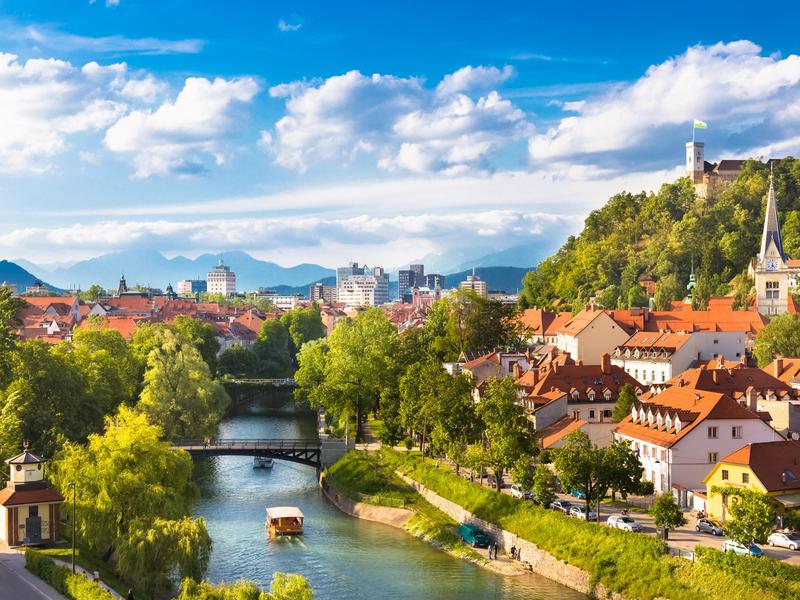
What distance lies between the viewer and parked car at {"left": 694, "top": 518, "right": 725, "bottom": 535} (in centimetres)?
4156

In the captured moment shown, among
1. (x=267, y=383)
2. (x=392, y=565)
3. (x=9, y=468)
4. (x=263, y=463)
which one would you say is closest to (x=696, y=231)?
(x=267, y=383)

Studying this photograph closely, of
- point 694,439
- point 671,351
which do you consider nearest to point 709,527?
point 694,439

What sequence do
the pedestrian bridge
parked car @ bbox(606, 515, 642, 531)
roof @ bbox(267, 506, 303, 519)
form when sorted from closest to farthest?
parked car @ bbox(606, 515, 642, 531) < roof @ bbox(267, 506, 303, 519) < the pedestrian bridge

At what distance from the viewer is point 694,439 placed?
1905 inches

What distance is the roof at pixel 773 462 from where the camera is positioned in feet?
138

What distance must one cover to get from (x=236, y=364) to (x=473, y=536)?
254ft

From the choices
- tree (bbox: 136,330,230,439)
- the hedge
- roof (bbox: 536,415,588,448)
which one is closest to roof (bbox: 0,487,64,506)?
the hedge

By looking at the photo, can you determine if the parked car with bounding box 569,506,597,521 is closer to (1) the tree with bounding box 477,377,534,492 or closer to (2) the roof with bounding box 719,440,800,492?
(1) the tree with bounding box 477,377,534,492

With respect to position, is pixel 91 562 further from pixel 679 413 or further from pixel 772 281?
pixel 772 281

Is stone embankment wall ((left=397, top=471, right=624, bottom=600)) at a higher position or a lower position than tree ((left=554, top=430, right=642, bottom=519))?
lower

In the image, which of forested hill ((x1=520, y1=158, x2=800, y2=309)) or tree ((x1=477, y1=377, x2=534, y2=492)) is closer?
tree ((x1=477, y1=377, x2=534, y2=492))

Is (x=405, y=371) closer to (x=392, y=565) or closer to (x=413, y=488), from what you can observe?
(x=413, y=488)

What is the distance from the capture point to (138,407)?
6606 centimetres

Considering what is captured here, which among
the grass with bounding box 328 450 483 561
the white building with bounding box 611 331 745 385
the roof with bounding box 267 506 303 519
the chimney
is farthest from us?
the white building with bounding box 611 331 745 385
